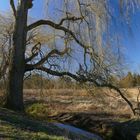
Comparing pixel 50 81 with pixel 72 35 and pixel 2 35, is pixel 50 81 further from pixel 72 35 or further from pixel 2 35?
pixel 2 35

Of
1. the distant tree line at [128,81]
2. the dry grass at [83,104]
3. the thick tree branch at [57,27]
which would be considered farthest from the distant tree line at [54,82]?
the thick tree branch at [57,27]

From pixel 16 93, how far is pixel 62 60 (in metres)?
3.01

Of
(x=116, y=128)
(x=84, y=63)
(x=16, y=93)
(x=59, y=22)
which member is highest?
(x=59, y=22)

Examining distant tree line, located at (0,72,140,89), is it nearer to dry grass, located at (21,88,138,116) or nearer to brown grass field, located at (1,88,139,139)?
brown grass field, located at (1,88,139,139)

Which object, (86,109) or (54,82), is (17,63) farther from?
(86,109)

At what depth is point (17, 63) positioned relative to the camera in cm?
1828

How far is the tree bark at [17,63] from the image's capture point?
18.2 metres

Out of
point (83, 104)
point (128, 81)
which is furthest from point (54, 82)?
point (128, 81)

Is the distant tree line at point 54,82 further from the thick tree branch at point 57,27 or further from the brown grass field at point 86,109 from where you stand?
the thick tree branch at point 57,27

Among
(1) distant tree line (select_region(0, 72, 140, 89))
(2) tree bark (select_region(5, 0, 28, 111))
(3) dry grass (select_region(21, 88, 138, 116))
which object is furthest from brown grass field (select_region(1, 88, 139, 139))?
(2) tree bark (select_region(5, 0, 28, 111))

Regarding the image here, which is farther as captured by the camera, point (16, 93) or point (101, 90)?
point (101, 90)

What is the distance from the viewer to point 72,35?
62.9 feet

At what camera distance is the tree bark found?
1816 cm

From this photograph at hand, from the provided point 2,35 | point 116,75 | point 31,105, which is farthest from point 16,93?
point 31,105
